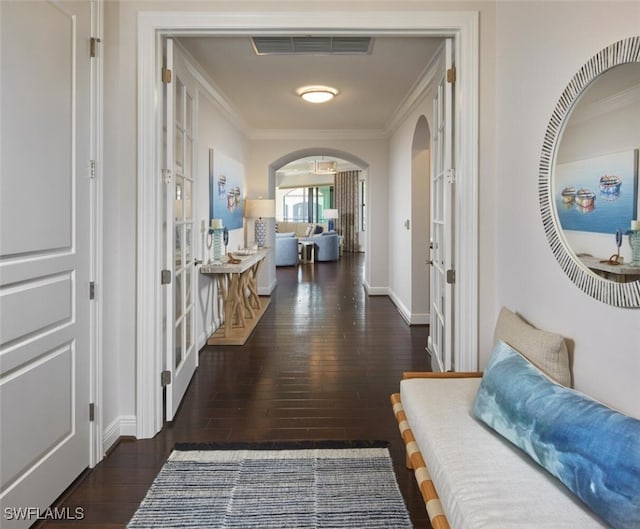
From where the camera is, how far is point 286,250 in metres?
11.1

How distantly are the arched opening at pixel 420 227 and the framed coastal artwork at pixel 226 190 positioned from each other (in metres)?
2.23

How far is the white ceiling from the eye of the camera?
343cm

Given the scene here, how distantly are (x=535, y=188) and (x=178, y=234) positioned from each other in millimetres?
2178

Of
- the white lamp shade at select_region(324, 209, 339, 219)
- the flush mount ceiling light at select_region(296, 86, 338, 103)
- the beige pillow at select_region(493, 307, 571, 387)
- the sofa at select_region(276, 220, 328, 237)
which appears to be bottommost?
the beige pillow at select_region(493, 307, 571, 387)

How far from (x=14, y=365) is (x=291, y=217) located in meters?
14.9

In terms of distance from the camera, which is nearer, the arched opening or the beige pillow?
the beige pillow

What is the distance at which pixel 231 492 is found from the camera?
1.96m

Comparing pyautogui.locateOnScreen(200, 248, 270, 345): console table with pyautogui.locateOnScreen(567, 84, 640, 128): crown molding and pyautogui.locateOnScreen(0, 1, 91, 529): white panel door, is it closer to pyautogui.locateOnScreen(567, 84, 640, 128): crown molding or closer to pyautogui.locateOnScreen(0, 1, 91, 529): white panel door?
pyautogui.locateOnScreen(0, 1, 91, 529): white panel door

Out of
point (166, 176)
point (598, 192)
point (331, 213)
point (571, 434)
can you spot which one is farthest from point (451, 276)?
point (331, 213)

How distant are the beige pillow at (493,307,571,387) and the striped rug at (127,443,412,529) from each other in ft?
2.77

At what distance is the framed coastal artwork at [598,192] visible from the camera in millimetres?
1323

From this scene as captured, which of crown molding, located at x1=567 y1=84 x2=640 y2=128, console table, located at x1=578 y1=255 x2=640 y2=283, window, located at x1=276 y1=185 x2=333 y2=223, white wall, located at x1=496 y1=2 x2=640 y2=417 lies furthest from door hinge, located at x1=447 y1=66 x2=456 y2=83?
window, located at x1=276 y1=185 x2=333 y2=223

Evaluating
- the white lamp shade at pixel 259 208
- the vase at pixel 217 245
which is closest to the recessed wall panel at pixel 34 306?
the vase at pixel 217 245

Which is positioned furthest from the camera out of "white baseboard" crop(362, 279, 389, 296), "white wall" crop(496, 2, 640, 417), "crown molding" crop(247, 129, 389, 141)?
"white baseboard" crop(362, 279, 389, 296)
